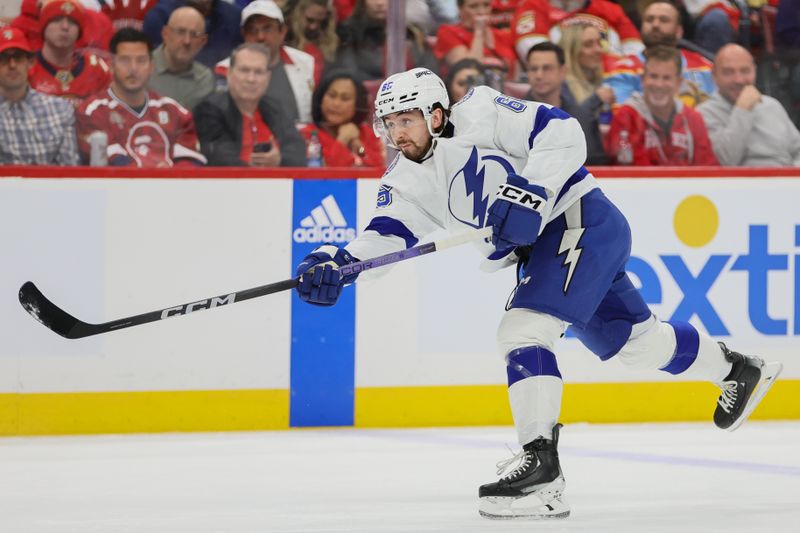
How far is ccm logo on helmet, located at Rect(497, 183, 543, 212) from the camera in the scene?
2.82 m

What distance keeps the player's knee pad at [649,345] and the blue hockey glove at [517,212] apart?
25.5 inches

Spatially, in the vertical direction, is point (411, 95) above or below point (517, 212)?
above

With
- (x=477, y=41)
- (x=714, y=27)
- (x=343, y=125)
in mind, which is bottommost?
(x=343, y=125)

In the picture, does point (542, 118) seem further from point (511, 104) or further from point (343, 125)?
point (343, 125)

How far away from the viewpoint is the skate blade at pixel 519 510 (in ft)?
9.42

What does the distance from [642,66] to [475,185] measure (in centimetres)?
201

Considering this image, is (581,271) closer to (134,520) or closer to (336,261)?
(336,261)

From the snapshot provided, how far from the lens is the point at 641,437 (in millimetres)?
4156

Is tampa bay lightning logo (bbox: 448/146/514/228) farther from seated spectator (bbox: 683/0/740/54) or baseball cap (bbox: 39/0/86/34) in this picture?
seated spectator (bbox: 683/0/740/54)

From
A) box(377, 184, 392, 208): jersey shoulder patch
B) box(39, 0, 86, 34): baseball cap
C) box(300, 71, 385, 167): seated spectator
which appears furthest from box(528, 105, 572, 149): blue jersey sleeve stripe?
box(39, 0, 86, 34): baseball cap

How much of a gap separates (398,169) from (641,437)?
1.55 m

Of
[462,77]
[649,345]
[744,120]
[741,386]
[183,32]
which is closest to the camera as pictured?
[649,345]

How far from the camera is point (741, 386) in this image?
355cm

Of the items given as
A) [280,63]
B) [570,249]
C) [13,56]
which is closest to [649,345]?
[570,249]
